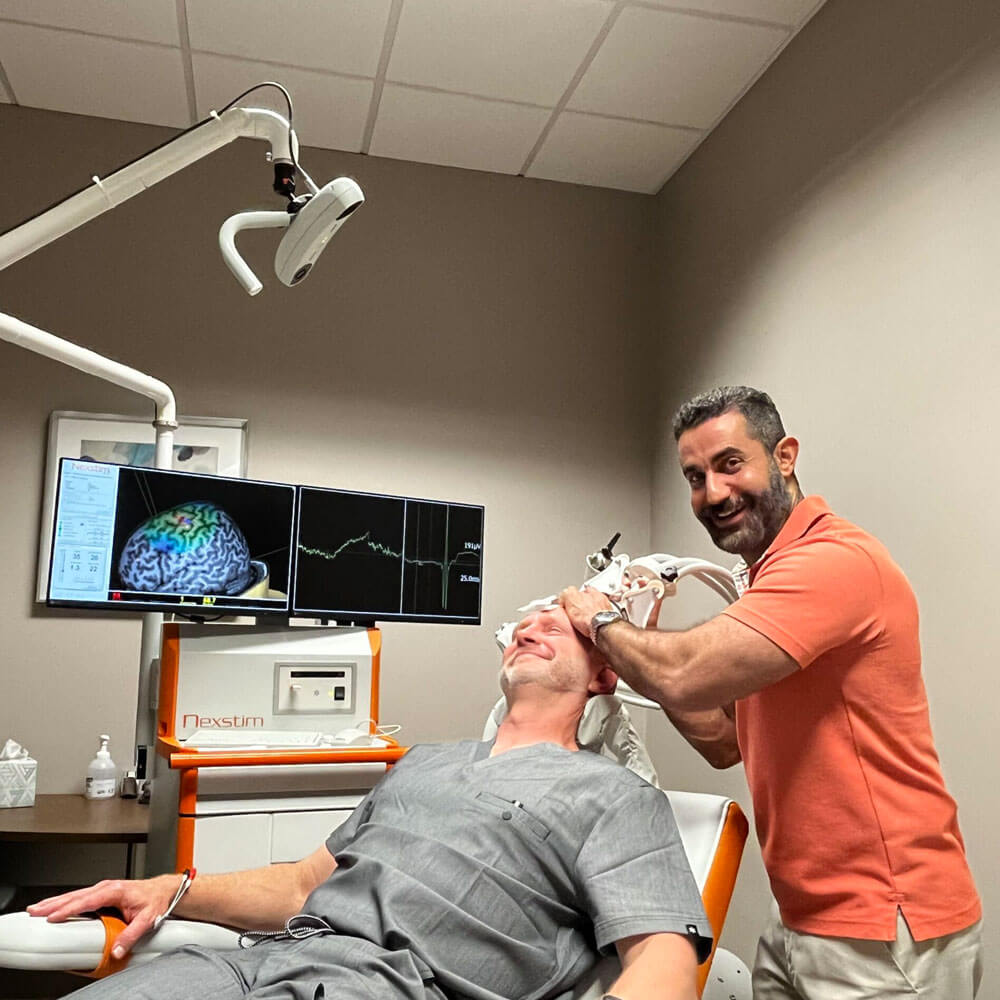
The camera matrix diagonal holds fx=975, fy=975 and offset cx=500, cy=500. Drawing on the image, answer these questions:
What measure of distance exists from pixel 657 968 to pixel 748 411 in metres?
0.92

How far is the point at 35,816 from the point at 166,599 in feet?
2.83

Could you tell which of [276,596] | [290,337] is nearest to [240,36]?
[290,337]

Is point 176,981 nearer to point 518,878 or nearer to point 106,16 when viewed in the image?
point 518,878

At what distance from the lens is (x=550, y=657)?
1.71m

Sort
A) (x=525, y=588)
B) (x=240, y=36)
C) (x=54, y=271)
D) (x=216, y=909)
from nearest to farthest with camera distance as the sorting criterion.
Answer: (x=216, y=909), (x=240, y=36), (x=54, y=271), (x=525, y=588)

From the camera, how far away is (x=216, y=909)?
150 centimetres

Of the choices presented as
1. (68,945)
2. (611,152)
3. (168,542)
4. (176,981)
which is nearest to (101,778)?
(168,542)

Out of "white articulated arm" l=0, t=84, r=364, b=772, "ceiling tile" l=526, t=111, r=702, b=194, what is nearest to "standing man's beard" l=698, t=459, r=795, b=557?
"white articulated arm" l=0, t=84, r=364, b=772

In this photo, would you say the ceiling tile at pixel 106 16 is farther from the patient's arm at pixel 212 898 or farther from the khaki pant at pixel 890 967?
the khaki pant at pixel 890 967

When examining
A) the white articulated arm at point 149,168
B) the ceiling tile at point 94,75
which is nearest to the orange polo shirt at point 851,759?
the white articulated arm at point 149,168

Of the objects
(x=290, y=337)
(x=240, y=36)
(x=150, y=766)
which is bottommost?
(x=150, y=766)

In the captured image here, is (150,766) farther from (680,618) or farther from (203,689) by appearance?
(680,618)

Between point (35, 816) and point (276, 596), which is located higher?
point (276, 596)

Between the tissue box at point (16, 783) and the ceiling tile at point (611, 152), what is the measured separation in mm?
2513
